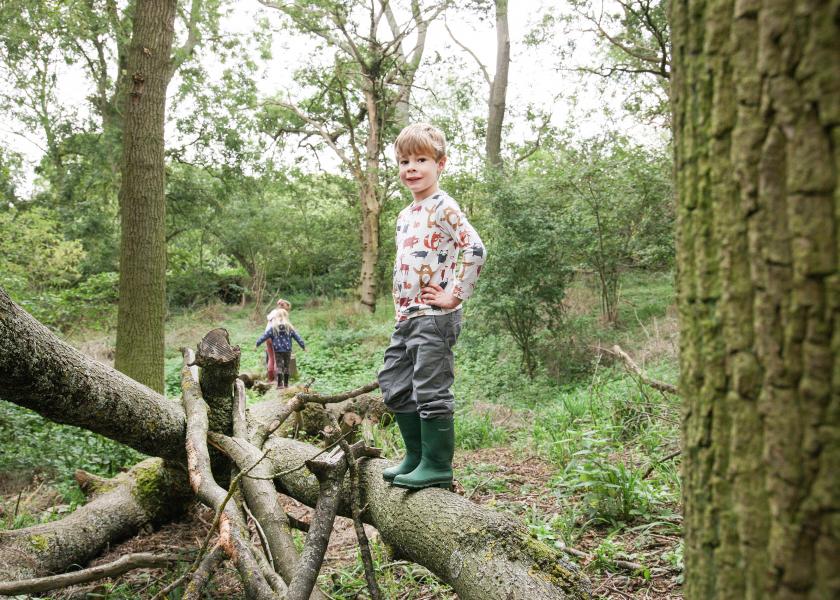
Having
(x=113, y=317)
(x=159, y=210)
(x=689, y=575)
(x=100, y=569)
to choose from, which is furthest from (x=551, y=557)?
(x=113, y=317)

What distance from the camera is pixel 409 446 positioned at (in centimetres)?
286

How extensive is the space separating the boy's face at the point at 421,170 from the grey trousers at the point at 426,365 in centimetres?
65

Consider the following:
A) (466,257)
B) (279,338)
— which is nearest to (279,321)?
(279,338)

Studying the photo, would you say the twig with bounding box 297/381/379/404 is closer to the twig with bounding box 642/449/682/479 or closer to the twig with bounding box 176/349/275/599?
the twig with bounding box 176/349/275/599

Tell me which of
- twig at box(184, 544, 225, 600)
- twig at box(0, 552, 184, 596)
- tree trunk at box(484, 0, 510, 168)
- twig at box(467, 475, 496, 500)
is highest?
tree trunk at box(484, 0, 510, 168)

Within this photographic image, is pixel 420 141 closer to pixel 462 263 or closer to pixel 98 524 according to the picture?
pixel 462 263

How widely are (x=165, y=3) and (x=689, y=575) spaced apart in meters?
6.88

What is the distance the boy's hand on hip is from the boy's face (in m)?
0.51

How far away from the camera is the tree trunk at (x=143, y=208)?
5.82 m

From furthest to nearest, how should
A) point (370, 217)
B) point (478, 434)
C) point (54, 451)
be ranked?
point (370, 217) → point (478, 434) → point (54, 451)

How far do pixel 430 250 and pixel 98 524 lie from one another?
8.92 ft

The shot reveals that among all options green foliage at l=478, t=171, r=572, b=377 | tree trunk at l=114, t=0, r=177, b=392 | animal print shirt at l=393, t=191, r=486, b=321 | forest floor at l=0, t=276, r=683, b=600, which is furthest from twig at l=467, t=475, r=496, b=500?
green foliage at l=478, t=171, r=572, b=377

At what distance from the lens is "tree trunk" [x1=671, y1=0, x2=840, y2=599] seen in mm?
802

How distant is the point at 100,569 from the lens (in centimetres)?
250
